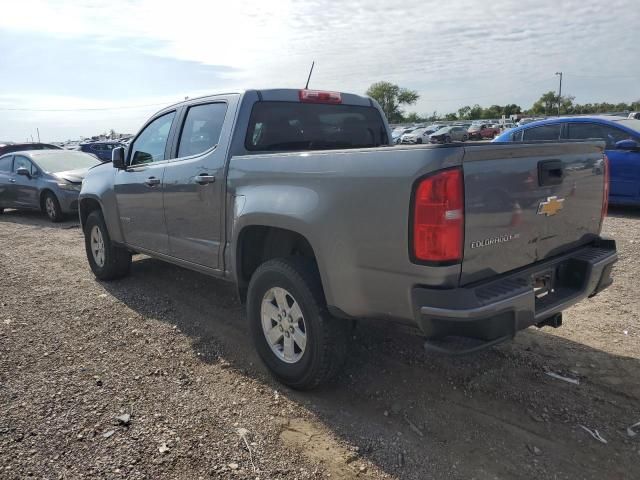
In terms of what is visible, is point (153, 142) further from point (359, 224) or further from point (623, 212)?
Result: point (623, 212)

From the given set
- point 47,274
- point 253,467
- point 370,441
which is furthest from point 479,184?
point 47,274

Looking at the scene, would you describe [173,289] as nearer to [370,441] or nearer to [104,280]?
[104,280]

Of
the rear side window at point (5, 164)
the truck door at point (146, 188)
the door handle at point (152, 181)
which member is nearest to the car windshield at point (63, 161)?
the rear side window at point (5, 164)

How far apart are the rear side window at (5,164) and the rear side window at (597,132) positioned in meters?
12.1

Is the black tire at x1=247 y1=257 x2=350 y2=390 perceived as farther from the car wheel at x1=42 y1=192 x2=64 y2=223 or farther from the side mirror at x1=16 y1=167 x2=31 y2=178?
the side mirror at x1=16 y1=167 x2=31 y2=178

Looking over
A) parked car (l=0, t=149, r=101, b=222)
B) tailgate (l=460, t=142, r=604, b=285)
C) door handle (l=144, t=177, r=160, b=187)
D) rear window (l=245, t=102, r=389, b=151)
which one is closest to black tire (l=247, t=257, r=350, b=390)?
tailgate (l=460, t=142, r=604, b=285)

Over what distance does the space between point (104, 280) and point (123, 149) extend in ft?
5.46

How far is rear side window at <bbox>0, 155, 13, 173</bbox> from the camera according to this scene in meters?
12.0

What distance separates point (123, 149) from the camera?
521 cm

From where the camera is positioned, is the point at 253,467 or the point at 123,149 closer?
the point at 253,467

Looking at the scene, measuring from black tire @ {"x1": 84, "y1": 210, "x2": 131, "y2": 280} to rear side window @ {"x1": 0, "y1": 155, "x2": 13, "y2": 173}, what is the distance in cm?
759

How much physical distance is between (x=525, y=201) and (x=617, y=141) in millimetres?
7119

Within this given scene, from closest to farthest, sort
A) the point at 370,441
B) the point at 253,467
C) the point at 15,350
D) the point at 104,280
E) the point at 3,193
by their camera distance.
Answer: the point at 253,467 → the point at 370,441 → the point at 15,350 → the point at 104,280 → the point at 3,193

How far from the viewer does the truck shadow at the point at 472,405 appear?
2.62m
